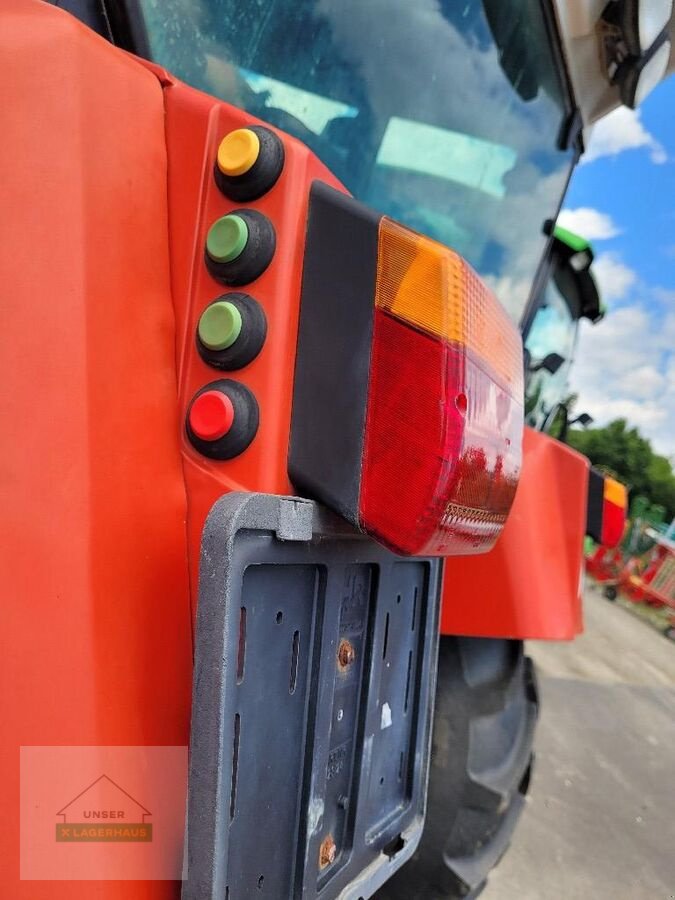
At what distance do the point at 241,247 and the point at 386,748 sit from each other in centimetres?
79

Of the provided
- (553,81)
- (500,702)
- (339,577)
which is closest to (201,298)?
(339,577)

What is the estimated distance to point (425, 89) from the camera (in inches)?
56.1

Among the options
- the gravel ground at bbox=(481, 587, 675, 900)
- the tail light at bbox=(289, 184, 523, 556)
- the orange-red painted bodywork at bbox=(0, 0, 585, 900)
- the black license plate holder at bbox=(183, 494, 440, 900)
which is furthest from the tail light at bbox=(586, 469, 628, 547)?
the gravel ground at bbox=(481, 587, 675, 900)

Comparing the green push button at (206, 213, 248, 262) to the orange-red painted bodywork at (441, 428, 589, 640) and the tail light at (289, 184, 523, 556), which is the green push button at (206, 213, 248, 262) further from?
the orange-red painted bodywork at (441, 428, 589, 640)

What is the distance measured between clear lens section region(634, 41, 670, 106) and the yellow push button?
3.91ft

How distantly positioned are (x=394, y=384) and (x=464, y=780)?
1.10 metres

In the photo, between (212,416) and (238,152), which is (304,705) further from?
(238,152)

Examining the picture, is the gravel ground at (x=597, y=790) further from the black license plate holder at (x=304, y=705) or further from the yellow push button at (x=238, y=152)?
the yellow push button at (x=238, y=152)

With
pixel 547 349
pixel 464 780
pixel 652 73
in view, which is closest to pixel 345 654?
pixel 464 780

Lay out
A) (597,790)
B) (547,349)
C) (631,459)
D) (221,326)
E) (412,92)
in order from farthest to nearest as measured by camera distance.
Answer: (631,459), (597,790), (547,349), (412,92), (221,326)

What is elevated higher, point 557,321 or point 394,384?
point 557,321

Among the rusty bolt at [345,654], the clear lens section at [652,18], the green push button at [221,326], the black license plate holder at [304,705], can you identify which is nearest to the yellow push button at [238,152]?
the green push button at [221,326]

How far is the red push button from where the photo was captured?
858 mm

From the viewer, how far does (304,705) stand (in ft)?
3.04
